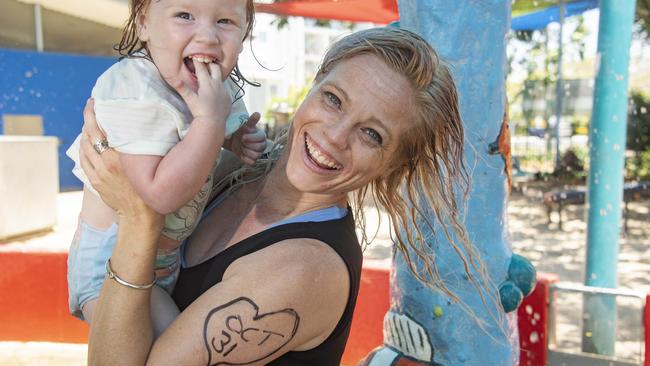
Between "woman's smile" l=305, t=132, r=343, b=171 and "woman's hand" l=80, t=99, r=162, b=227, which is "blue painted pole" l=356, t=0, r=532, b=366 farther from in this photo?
"woman's hand" l=80, t=99, r=162, b=227

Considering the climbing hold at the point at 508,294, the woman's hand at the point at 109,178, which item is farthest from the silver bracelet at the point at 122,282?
the climbing hold at the point at 508,294

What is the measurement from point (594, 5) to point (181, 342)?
Result: 11.1 metres

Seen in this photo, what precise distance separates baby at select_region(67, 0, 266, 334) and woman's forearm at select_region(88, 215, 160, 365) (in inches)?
2.0

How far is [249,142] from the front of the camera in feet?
5.59

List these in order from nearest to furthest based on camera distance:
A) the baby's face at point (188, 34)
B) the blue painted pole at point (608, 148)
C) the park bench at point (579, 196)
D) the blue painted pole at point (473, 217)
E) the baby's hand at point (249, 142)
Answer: the baby's face at point (188, 34), the baby's hand at point (249, 142), the blue painted pole at point (473, 217), the blue painted pole at point (608, 148), the park bench at point (579, 196)

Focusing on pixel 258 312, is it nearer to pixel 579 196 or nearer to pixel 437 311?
pixel 437 311

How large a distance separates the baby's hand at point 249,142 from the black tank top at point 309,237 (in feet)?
0.93

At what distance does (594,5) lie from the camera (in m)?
11.0

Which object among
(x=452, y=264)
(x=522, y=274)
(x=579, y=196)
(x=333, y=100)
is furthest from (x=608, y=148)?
(x=579, y=196)

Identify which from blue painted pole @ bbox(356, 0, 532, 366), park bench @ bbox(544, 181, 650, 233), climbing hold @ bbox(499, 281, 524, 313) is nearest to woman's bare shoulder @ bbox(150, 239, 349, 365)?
blue painted pole @ bbox(356, 0, 532, 366)

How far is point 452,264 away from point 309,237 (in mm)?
961

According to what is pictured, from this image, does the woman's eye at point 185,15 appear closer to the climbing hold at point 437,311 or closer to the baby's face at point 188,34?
the baby's face at point 188,34

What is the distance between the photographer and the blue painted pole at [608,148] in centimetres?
399

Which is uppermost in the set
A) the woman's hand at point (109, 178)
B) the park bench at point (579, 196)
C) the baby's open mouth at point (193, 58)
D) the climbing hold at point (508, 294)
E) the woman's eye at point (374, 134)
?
the baby's open mouth at point (193, 58)
